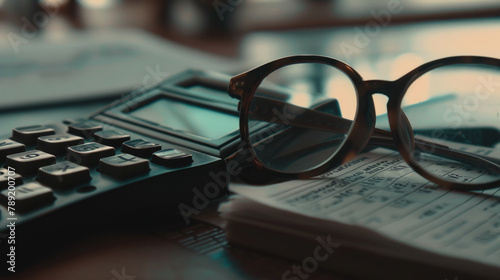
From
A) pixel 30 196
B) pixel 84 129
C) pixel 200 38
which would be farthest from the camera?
pixel 200 38

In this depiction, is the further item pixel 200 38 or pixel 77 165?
pixel 200 38

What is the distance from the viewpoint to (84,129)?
0.35m

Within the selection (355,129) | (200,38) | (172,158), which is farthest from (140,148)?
(200,38)

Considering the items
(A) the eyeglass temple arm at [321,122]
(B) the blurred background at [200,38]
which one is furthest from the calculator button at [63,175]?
(B) the blurred background at [200,38]

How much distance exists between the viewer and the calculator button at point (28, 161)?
0.28m

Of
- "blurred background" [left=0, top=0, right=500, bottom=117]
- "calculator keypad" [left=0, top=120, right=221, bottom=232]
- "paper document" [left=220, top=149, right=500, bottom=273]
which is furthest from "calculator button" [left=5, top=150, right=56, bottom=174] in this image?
"blurred background" [left=0, top=0, right=500, bottom=117]

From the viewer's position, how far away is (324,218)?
9.2 inches

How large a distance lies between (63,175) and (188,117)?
0.13 meters

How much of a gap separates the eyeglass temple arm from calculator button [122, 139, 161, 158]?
0.06 metres

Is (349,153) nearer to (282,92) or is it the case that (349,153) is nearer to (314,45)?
(282,92)

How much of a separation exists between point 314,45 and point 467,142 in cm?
76

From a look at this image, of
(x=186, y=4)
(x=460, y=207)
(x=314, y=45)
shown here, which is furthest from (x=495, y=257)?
(x=186, y=4)

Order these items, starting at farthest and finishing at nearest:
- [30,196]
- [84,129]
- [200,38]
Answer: [200,38] < [84,129] < [30,196]

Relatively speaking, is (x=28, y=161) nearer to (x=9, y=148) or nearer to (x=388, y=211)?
(x=9, y=148)
